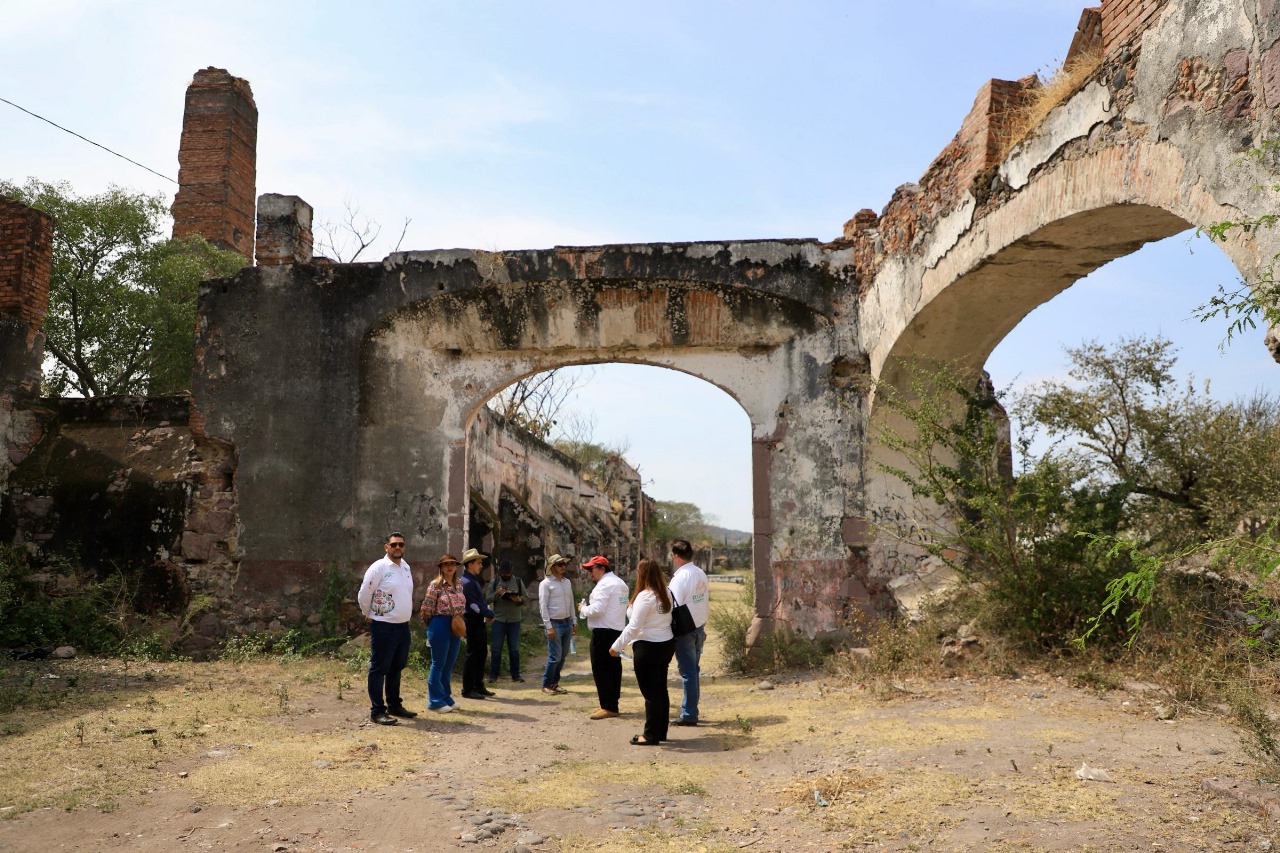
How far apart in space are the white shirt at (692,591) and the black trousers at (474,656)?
238 centimetres

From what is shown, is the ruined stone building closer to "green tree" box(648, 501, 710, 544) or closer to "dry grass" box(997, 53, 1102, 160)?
"dry grass" box(997, 53, 1102, 160)

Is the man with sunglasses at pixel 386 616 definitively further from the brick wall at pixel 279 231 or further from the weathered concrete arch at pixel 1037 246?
the brick wall at pixel 279 231

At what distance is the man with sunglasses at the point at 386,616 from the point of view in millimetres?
7828

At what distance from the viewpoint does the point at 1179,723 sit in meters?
6.33

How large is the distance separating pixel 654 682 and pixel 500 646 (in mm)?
3844

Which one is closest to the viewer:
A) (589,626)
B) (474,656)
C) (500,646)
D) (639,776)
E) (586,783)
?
(586,783)

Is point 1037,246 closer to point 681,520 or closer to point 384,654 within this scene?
point 384,654

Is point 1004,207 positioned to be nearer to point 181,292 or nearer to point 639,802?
point 639,802

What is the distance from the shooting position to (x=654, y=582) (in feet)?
24.8

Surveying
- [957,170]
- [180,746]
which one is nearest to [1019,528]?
[957,170]

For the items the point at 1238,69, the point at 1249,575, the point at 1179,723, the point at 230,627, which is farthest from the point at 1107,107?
the point at 230,627

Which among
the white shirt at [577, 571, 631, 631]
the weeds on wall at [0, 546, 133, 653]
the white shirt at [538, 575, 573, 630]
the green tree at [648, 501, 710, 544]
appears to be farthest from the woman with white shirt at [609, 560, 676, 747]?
the green tree at [648, 501, 710, 544]

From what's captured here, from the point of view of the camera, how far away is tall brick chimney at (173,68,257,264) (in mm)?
24016

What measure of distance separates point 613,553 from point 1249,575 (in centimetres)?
1635
